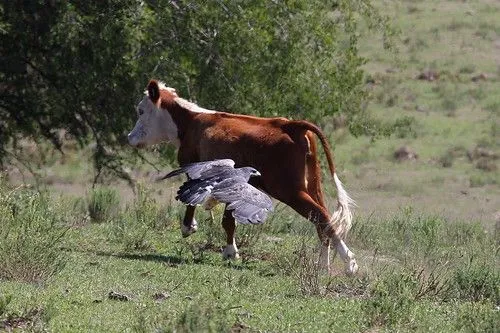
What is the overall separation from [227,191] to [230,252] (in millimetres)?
3193

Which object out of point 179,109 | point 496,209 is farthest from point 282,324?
point 496,209

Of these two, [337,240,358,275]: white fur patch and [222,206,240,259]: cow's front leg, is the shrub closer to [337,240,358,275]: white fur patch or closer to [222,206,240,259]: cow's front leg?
[222,206,240,259]: cow's front leg

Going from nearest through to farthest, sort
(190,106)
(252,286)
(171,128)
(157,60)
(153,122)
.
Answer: (252,286) → (190,106) → (171,128) → (153,122) → (157,60)

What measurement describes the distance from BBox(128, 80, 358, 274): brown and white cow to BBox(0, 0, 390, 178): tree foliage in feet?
11.2

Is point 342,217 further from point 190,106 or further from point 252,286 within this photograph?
point 190,106

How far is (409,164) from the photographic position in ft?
94.7

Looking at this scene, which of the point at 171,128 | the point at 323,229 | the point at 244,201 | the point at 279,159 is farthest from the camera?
the point at 171,128

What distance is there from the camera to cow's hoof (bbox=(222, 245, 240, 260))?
13.5m

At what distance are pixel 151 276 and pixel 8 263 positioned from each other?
1563 mm

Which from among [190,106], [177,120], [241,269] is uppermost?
[190,106]

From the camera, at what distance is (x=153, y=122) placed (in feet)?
48.8

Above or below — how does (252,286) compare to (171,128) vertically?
below

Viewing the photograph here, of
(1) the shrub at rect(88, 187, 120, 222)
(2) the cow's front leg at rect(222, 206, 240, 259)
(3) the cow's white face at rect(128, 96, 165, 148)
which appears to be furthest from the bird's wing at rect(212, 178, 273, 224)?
(1) the shrub at rect(88, 187, 120, 222)

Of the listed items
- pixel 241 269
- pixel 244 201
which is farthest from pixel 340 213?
pixel 244 201
